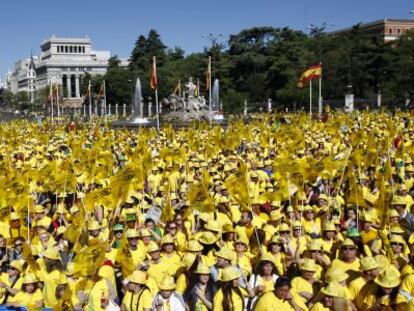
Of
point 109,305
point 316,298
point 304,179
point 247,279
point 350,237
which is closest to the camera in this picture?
point 316,298

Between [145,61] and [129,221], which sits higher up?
[145,61]

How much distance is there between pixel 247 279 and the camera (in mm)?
6051

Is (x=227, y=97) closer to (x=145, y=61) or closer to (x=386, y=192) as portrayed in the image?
(x=145, y=61)

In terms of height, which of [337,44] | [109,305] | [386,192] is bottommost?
[109,305]

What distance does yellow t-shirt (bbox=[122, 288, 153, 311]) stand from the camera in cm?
538

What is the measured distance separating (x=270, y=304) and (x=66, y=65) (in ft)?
425

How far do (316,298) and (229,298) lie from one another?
720mm

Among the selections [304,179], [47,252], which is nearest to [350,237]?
[304,179]

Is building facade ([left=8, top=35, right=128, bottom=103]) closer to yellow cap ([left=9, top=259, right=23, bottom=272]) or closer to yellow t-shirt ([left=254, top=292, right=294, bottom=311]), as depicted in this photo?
yellow cap ([left=9, top=259, right=23, bottom=272])

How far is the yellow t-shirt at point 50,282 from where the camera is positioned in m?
5.85

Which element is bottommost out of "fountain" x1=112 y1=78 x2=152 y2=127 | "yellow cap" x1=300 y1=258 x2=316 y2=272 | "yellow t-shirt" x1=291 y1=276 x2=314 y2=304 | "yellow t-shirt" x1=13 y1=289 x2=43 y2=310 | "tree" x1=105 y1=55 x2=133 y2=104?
"yellow t-shirt" x1=13 y1=289 x2=43 y2=310

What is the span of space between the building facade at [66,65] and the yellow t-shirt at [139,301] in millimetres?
111766

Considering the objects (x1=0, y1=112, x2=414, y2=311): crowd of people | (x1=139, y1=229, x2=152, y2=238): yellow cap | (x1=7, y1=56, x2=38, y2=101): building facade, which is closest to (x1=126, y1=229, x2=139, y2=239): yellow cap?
(x1=0, y1=112, x2=414, y2=311): crowd of people

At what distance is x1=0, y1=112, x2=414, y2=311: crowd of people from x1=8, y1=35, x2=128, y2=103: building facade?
10667 cm
